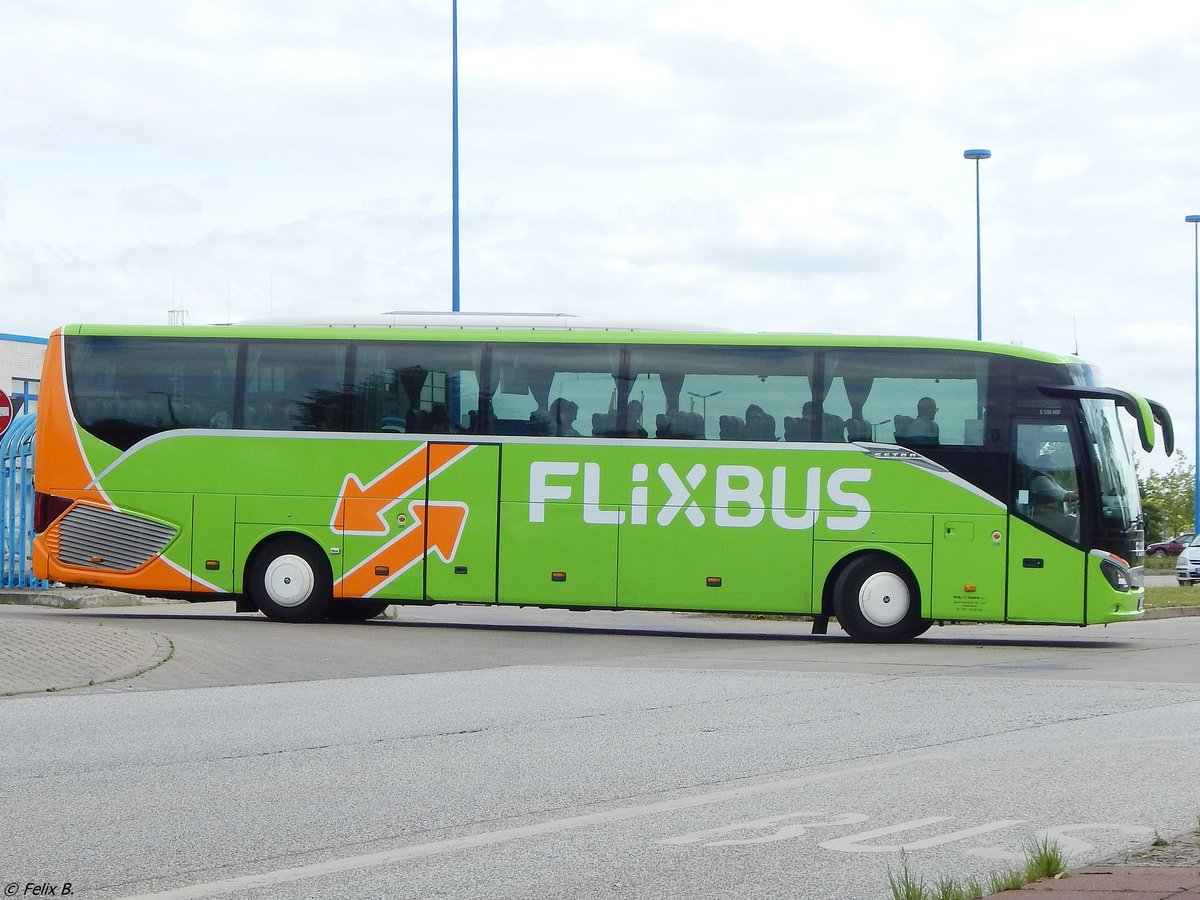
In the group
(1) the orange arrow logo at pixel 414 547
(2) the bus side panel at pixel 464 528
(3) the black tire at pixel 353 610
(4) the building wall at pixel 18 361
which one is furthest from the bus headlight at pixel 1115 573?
(4) the building wall at pixel 18 361

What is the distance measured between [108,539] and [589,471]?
5.96 metres

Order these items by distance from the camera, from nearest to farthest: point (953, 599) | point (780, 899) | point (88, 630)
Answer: point (780, 899)
point (88, 630)
point (953, 599)

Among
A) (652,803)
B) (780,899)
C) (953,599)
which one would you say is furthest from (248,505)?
(780,899)

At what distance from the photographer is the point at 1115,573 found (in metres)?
19.1

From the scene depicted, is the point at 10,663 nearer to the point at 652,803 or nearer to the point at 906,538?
the point at 652,803

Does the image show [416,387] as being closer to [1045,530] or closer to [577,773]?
[1045,530]

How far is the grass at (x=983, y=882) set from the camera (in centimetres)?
539

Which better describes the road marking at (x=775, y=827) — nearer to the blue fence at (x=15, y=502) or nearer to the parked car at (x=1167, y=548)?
the blue fence at (x=15, y=502)

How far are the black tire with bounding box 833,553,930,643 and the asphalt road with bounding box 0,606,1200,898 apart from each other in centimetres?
256

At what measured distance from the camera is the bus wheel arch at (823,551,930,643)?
19469 mm

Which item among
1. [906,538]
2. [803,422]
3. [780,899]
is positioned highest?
[803,422]

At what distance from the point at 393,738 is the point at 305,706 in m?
1.96

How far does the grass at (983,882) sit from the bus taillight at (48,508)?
1670 centimetres

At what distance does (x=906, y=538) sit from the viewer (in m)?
19.4
